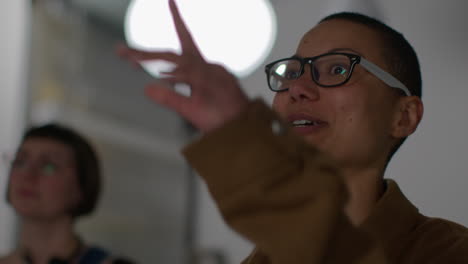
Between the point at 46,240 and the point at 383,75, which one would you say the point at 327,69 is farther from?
the point at 46,240

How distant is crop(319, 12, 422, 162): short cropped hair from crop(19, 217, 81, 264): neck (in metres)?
0.67

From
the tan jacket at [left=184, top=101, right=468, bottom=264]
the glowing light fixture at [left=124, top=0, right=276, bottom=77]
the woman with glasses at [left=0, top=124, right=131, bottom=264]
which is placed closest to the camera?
the tan jacket at [left=184, top=101, right=468, bottom=264]

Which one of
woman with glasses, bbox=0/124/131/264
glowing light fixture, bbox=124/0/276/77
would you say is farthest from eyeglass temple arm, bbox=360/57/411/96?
woman with glasses, bbox=0/124/131/264

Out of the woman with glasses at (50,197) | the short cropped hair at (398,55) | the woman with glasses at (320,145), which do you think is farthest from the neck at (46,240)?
the short cropped hair at (398,55)

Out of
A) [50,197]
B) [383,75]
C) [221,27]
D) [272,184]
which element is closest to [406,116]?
[383,75]

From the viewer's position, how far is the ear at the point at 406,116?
1.77 ft

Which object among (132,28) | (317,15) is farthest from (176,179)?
(317,15)

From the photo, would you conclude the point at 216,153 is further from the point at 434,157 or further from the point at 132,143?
the point at 132,143

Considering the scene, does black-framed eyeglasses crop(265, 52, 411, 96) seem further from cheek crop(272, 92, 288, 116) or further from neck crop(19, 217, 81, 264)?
neck crop(19, 217, 81, 264)

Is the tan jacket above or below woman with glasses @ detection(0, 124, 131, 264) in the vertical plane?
above

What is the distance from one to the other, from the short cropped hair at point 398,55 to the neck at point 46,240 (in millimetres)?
671

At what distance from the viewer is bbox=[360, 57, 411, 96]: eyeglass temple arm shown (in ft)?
1.77

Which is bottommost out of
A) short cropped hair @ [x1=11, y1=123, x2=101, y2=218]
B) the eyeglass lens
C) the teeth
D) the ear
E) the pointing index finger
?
short cropped hair @ [x1=11, y1=123, x2=101, y2=218]

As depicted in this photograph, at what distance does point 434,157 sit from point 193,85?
0.25m
